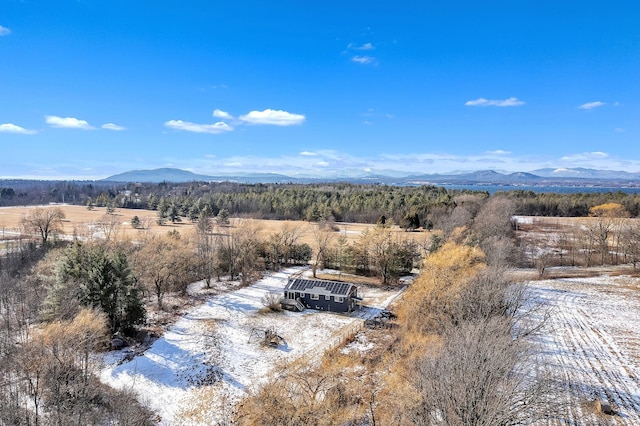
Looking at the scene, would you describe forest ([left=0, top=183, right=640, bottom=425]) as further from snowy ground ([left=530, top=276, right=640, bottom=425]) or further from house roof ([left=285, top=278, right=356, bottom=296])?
house roof ([left=285, top=278, right=356, bottom=296])

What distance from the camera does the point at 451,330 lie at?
17625 millimetres

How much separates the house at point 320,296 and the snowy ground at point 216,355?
90cm

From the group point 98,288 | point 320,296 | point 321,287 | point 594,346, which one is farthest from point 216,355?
point 594,346

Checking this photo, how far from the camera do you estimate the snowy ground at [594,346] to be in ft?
58.4

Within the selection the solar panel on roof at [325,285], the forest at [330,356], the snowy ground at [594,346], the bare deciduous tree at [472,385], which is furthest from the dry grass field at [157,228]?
the bare deciduous tree at [472,385]

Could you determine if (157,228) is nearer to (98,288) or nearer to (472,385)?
(98,288)

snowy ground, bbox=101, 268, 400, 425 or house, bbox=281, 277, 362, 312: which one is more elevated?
house, bbox=281, 277, 362, 312

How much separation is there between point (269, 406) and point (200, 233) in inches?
1387

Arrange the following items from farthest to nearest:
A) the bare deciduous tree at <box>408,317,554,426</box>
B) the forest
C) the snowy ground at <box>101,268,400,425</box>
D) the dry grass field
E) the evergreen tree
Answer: the dry grass field, the evergreen tree, the snowy ground at <box>101,268,400,425</box>, the forest, the bare deciduous tree at <box>408,317,554,426</box>

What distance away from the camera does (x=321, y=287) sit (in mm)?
33906

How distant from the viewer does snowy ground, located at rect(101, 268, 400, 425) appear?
1883cm

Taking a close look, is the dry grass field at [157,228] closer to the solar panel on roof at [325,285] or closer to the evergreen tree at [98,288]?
the solar panel on roof at [325,285]

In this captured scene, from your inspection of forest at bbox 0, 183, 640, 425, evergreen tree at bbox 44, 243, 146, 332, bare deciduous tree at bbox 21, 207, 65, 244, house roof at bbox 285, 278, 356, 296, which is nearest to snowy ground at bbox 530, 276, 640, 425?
forest at bbox 0, 183, 640, 425

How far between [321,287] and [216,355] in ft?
42.1
